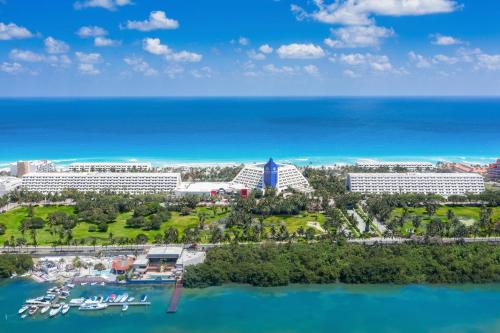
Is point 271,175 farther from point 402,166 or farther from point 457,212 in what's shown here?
point 402,166

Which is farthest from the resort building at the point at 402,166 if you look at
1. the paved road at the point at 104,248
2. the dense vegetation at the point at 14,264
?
the dense vegetation at the point at 14,264

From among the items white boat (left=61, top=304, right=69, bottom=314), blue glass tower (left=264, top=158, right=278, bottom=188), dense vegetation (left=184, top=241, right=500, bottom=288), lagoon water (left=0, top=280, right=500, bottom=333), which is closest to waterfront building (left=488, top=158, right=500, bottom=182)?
blue glass tower (left=264, top=158, right=278, bottom=188)

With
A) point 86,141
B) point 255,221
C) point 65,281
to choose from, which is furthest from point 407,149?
point 65,281

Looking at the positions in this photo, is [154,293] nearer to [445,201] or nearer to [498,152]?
[445,201]

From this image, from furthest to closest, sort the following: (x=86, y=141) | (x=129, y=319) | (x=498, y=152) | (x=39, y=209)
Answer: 1. (x=86, y=141)
2. (x=498, y=152)
3. (x=39, y=209)
4. (x=129, y=319)

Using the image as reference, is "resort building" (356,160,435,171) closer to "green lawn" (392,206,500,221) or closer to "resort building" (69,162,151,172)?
"green lawn" (392,206,500,221)

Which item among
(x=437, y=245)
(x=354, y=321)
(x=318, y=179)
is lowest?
(x=354, y=321)

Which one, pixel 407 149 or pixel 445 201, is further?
pixel 407 149
